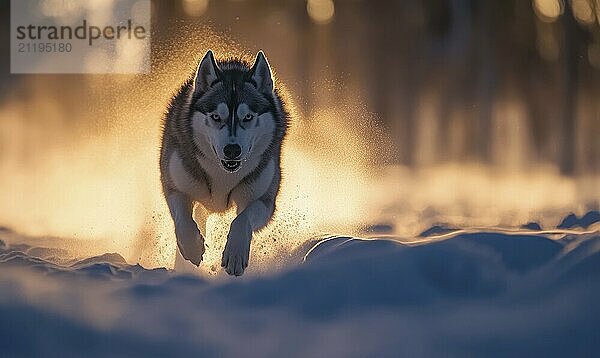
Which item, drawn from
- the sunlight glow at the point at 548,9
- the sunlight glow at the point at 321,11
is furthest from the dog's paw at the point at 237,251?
the sunlight glow at the point at 548,9

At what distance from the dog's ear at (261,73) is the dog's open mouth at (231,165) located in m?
0.30

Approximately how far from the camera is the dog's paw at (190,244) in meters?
3.89

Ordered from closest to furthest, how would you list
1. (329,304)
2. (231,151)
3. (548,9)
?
(231,151), (329,304), (548,9)

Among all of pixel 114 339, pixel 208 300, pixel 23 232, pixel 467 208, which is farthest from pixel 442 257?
pixel 23 232

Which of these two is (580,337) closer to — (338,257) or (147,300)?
(338,257)

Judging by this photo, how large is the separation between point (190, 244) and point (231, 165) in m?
0.33

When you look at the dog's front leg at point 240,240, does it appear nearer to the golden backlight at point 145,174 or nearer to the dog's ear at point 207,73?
the golden backlight at point 145,174

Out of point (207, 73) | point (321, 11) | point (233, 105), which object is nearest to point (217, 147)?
point (233, 105)

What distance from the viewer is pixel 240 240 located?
376cm

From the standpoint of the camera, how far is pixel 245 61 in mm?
3932

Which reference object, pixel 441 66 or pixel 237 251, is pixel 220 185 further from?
pixel 441 66

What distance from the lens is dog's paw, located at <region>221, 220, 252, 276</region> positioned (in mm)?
3748

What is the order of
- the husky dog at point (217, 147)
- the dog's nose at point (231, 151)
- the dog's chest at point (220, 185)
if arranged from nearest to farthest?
the dog's nose at point (231, 151), the husky dog at point (217, 147), the dog's chest at point (220, 185)

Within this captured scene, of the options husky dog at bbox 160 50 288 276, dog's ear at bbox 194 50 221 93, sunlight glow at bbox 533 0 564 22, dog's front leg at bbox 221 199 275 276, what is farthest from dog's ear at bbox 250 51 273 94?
sunlight glow at bbox 533 0 564 22
